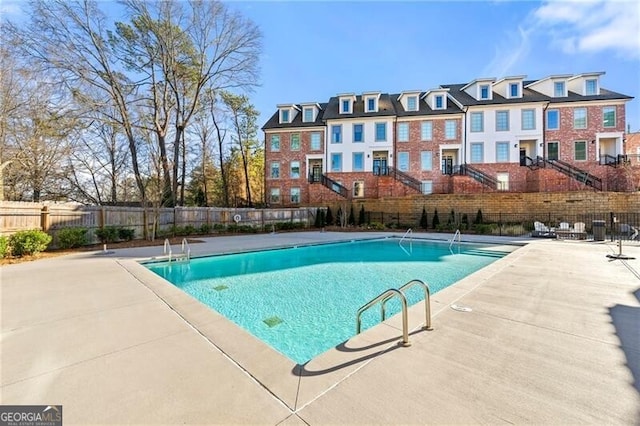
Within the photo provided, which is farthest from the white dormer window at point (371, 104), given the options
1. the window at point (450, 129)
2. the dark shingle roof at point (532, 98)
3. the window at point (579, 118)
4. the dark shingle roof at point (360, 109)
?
the window at point (579, 118)

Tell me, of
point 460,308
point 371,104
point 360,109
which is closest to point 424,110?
point 371,104

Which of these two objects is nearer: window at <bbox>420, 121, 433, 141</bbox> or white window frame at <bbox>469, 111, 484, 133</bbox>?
white window frame at <bbox>469, 111, 484, 133</bbox>

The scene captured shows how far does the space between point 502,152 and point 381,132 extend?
33.1 feet

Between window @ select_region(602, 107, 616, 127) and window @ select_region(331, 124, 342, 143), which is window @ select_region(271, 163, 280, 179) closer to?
window @ select_region(331, 124, 342, 143)

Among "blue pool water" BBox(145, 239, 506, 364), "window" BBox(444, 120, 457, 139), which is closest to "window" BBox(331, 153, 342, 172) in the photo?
"window" BBox(444, 120, 457, 139)

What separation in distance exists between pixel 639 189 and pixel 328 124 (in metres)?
23.9

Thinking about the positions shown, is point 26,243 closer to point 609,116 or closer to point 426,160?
point 426,160

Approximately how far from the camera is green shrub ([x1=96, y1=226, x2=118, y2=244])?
11633 millimetres

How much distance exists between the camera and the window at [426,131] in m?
23.5

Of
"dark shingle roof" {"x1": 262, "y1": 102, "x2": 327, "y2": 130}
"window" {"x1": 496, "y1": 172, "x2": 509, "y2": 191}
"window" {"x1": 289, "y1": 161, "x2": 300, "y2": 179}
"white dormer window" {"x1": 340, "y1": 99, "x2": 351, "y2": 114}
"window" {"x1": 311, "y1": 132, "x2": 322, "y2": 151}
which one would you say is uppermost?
"white dormer window" {"x1": 340, "y1": 99, "x2": 351, "y2": 114}

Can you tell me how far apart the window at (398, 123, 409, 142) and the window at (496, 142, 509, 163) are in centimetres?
739

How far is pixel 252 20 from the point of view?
→ 62.9 feet

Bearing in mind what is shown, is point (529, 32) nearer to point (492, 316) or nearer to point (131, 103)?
point (492, 316)

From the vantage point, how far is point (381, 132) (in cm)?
2428
